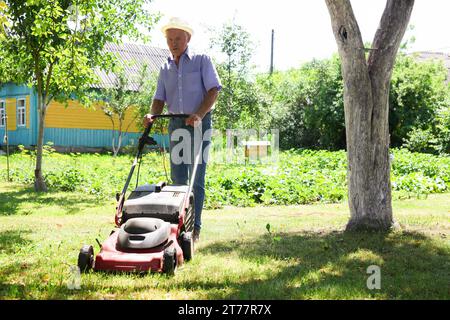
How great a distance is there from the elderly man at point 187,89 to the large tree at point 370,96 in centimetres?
143

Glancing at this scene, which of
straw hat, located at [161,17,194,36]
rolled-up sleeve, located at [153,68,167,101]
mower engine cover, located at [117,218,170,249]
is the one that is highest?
straw hat, located at [161,17,194,36]

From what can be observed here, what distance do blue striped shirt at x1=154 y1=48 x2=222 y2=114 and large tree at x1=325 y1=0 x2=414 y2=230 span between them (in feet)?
4.67

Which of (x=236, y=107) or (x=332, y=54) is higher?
(x=332, y=54)

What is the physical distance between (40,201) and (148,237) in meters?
5.78

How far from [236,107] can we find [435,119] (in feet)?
26.0

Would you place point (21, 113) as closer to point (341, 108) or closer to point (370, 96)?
point (341, 108)

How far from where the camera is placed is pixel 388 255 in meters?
4.74

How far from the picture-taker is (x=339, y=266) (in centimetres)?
436

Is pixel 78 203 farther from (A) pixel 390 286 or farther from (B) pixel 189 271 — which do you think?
(A) pixel 390 286

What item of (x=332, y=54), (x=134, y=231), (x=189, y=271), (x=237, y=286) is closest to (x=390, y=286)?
(x=237, y=286)

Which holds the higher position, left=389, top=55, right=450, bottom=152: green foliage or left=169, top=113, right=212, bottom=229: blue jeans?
left=389, top=55, right=450, bottom=152: green foliage

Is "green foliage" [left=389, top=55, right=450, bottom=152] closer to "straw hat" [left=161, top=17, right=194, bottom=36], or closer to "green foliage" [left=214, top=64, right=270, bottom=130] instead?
"green foliage" [left=214, top=64, right=270, bottom=130]

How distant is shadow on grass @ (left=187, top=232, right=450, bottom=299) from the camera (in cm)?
359

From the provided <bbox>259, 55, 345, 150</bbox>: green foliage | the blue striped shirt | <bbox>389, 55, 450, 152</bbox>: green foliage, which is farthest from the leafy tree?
the blue striped shirt
